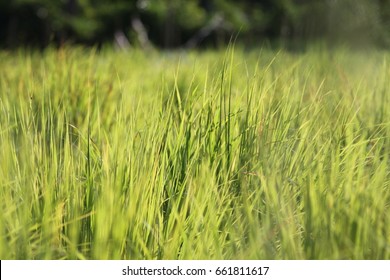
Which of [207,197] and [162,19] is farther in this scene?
[162,19]

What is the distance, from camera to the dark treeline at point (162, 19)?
A: 8.86m

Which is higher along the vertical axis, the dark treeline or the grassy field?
the grassy field

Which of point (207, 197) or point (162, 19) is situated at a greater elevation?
point (207, 197)

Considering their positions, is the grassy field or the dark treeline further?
the dark treeline

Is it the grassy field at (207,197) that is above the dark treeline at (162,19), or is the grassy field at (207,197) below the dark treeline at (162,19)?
above

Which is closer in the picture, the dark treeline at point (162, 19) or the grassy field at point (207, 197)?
the grassy field at point (207, 197)

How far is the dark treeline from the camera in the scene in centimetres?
886

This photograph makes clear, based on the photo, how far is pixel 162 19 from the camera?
9227mm

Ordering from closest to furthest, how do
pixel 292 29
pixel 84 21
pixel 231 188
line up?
pixel 231 188, pixel 84 21, pixel 292 29
